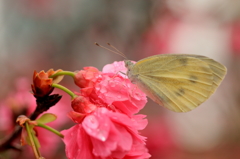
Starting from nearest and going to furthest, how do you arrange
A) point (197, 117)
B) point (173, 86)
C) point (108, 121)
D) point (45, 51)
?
point (108, 121), point (173, 86), point (45, 51), point (197, 117)

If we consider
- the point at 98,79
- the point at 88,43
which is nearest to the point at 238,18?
the point at 88,43

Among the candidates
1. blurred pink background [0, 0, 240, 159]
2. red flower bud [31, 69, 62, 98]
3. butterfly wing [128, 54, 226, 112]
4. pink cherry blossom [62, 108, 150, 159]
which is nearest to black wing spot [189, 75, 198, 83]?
butterfly wing [128, 54, 226, 112]

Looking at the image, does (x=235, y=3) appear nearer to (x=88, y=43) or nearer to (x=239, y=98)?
(x=239, y=98)

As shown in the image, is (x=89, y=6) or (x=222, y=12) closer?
(x=222, y=12)

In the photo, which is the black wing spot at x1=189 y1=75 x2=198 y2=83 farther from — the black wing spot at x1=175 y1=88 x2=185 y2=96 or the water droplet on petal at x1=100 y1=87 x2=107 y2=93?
the water droplet on petal at x1=100 y1=87 x2=107 y2=93

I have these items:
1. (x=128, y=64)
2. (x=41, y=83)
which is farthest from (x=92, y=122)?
(x=128, y=64)

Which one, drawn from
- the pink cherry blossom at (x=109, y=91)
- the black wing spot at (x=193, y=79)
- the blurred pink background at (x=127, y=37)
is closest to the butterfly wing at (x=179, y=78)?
the black wing spot at (x=193, y=79)
